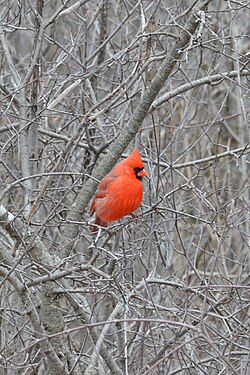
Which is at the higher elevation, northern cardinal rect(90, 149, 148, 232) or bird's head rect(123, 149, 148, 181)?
bird's head rect(123, 149, 148, 181)

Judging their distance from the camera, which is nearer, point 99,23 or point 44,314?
point 44,314

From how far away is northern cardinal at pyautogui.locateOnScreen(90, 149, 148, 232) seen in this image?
523 cm

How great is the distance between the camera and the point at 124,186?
523cm

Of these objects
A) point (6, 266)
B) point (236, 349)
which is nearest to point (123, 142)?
point (6, 266)

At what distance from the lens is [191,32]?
5.28m

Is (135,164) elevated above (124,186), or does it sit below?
above

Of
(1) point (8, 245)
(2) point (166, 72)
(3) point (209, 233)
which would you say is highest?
(2) point (166, 72)

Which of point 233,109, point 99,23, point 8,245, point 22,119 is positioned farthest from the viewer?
point 233,109

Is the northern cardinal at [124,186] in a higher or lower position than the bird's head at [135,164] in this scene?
lower

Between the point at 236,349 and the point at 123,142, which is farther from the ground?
the point at 123,142

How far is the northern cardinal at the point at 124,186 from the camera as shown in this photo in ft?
17.2

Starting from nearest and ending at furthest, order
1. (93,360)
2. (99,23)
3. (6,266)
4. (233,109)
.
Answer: (93,360)
(6,266)
(99,23)
(233,109)

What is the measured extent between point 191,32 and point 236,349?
2.08 metres

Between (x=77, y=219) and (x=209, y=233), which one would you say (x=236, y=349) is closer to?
(x=77, y=219)
